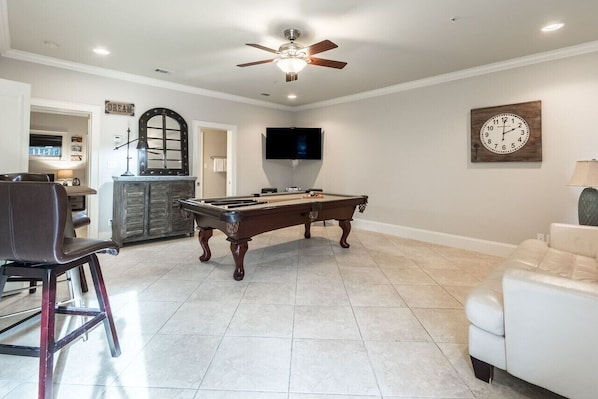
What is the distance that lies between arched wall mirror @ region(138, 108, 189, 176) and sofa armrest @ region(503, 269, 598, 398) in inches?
198

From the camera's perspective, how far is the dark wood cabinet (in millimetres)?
4238

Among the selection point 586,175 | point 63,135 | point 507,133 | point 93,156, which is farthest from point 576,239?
point 63,135

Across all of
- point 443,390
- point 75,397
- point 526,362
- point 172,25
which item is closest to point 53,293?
point 75,397

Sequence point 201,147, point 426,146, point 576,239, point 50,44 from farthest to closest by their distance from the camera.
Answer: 1. point 201,147
2. point 426,146
3. point 50,44
4. point 576,239

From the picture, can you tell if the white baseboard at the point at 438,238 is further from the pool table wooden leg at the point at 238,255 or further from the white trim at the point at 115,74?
the pool table wooden leg at the point at 238,255

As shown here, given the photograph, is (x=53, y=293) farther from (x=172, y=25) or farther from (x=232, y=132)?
(x=232, y=132)

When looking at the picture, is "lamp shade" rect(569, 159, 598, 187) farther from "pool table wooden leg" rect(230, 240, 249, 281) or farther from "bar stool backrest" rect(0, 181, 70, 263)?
"bar stool backrest" rect(0, 181, 70, 263)

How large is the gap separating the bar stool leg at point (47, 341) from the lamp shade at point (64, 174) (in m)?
6.83

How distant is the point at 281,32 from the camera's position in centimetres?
317

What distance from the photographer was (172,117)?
5.07 metres

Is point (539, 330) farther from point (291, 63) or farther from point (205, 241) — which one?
point (205, 241)

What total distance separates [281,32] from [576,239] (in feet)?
11.5

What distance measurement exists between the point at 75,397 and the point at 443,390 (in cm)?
191

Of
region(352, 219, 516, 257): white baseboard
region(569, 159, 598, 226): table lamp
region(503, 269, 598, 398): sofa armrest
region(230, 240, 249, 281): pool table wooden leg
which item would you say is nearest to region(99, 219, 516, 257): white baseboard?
region(352, 219, 516, 257): white baseboard
